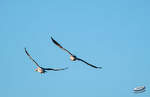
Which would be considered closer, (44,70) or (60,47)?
(60,47)

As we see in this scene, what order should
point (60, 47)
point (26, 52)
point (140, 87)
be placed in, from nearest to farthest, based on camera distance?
point (60, 47) → point (26, 52) → point (140, 87)

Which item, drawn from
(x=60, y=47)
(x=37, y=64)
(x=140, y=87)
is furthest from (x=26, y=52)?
(x=140, y=87)

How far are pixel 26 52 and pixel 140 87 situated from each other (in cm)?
7723

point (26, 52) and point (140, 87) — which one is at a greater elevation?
point (26, 52)

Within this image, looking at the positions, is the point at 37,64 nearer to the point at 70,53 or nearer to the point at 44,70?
the point at 44,70

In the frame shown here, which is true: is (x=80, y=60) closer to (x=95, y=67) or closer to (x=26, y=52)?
(x=95, y=67)

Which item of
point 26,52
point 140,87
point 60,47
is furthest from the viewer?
point 140,87

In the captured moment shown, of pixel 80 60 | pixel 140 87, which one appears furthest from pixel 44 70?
pixel 140 87

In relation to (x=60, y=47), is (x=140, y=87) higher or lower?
lower

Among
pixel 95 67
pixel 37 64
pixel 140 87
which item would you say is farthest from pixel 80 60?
pixel 140 87

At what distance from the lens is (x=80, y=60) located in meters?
96.9

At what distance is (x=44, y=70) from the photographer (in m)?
105

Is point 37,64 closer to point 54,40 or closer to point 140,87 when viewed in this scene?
point 54,40

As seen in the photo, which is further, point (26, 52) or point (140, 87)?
point (140, 87)
